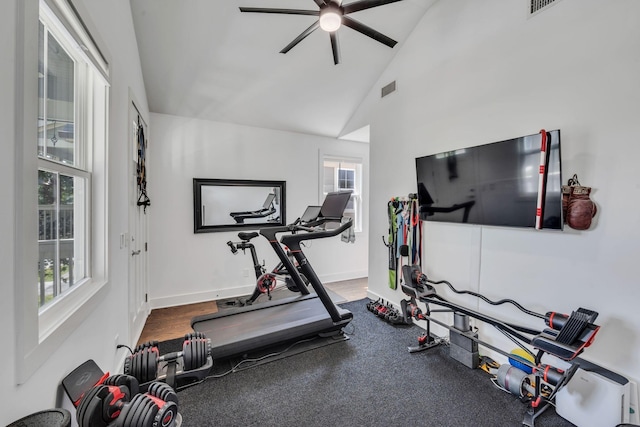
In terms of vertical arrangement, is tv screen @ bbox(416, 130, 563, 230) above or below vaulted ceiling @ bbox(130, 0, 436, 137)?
below

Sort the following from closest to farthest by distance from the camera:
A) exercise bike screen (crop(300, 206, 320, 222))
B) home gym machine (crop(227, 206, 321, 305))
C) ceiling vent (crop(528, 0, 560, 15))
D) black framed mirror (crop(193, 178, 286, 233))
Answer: ceiling vent (crop(528, 0, 560, 15))
exercise bike screen (crop(300, 206, 320, 222))
home gym machine (crop(227, 206, 321, 305))
black framed mirror (crop(193, 178, 286, 233))

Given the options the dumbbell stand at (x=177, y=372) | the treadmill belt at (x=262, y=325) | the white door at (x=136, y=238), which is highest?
the white door at (x=136, y=238)

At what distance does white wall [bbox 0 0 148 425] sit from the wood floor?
668 millimetres

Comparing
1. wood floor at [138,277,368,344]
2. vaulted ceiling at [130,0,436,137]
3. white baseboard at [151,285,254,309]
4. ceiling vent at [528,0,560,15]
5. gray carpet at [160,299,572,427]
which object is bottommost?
gray carpet at [160,299,572,427]

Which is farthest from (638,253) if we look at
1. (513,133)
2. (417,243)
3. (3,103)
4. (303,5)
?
(303,5)

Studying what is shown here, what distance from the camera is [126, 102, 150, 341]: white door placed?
256 centimetres

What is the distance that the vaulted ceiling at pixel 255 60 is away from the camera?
2660 mm

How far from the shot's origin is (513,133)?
2262 mm

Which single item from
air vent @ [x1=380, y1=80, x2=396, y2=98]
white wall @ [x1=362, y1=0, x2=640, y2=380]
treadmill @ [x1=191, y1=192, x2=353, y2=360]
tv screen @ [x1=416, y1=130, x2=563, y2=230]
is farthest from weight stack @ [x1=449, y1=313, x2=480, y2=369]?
A: air vent @ [x1=380, y1=80, x2=396, y2=98]

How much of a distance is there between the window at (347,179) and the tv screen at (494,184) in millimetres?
2437

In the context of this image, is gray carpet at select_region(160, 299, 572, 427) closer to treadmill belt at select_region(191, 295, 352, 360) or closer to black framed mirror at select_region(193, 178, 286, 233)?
treadmill belt at select_region(191, 295, 352, 360)

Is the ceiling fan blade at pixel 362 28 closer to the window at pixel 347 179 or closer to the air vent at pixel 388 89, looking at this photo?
the air vent at pixel 388 89

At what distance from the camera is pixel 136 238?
2.88 metres

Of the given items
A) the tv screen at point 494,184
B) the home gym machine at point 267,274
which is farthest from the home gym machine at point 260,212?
the tv screen at point 494,184
